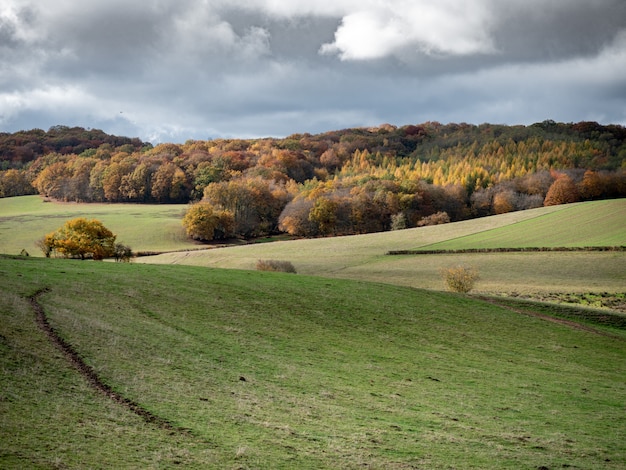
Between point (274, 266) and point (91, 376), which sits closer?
point (91, 376)

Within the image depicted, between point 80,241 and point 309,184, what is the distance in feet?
279

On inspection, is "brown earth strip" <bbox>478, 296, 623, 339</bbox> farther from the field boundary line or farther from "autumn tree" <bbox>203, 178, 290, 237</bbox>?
"autumn tree" <bbox>203, 178, 290, 237</bbox>

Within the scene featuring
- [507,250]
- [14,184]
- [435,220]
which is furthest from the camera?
[14,184]

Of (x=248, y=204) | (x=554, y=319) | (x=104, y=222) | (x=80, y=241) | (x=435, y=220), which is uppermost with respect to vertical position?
(x=248, y=204)

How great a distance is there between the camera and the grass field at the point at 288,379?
43.2 ft

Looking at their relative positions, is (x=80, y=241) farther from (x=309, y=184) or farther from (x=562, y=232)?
(x=309, y=184)

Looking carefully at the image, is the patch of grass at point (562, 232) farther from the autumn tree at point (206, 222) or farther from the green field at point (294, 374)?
the autumn tree at point (206, 222)

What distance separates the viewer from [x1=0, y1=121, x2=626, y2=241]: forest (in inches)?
4771

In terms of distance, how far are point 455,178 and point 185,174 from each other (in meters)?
75.6

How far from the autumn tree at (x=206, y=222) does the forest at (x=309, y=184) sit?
0.20m

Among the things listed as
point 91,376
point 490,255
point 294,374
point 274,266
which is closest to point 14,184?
point 274,266

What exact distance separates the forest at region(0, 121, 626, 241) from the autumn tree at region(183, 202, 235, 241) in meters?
0.20

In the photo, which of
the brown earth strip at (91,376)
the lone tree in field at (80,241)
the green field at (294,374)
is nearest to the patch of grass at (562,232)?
the green field at (294,374)

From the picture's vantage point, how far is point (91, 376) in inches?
656
